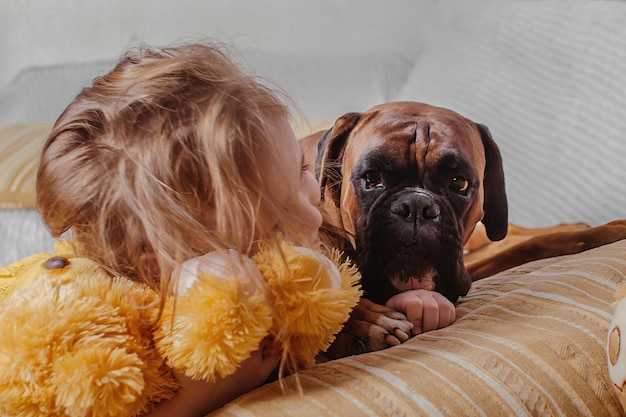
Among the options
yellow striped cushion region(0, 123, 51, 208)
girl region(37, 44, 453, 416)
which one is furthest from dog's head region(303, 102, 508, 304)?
yellow striped cushion region(0, 123, 51, 208)

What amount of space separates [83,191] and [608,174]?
78 centimetres

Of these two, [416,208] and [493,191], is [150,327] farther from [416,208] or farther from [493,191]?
[493,191]

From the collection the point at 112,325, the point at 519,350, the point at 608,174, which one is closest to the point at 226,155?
the point at 112,325

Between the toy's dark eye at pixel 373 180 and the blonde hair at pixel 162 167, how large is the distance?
0.52 ft

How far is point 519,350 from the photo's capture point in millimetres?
643

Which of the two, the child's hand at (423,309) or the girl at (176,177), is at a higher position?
the girl at (176,177)

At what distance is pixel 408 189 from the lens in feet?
2.57

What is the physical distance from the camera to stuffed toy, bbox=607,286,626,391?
1.93 feet

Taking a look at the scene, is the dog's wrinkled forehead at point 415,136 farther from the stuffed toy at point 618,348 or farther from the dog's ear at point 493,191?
the stuffed toy at point 618,348

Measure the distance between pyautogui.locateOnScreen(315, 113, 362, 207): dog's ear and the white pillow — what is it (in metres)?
0.36

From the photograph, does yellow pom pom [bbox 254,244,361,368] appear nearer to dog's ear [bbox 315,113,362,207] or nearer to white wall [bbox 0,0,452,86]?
dog's ear [bbox 315,113,362,207]

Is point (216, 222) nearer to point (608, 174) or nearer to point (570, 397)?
point (570, 397)

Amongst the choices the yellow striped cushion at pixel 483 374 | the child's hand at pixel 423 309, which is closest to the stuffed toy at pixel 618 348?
the yellow striped cushion at pixel 483 374

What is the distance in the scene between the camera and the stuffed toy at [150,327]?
0.54 m
